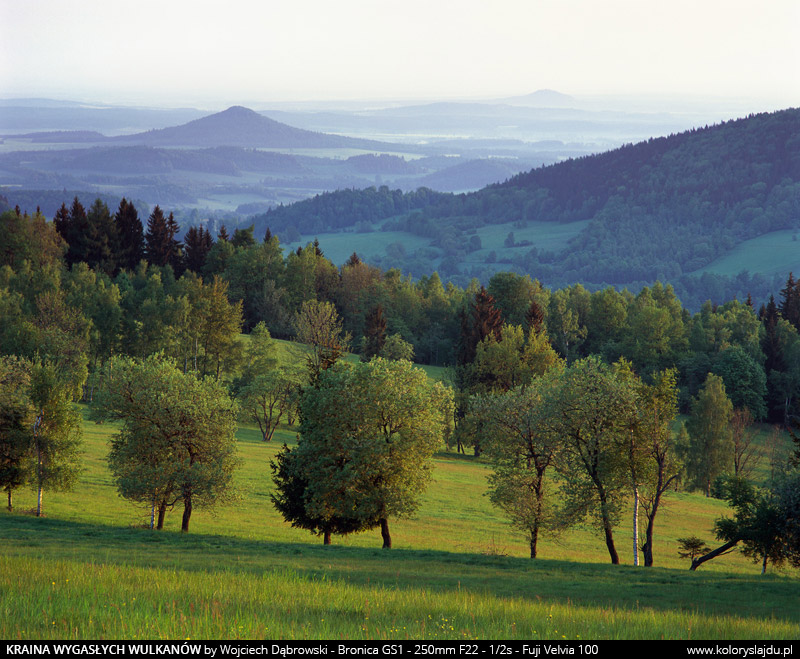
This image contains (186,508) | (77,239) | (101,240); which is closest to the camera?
(186,508)

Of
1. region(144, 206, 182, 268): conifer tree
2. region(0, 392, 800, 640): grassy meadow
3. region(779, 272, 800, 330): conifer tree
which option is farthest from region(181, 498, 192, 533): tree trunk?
region(779, 272, 800, 330): conifer tree

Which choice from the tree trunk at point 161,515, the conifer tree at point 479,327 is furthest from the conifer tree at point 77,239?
the tree trunk at point 161,515

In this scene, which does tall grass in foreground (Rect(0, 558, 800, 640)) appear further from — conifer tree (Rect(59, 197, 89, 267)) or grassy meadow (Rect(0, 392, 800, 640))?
conifer tree (Rect(59, 197, 89, 267))

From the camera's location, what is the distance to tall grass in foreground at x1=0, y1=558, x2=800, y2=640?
10531 millimetres

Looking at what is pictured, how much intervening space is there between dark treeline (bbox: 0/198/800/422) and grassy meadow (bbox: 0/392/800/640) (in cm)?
3427

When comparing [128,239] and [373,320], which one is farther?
[128,239]

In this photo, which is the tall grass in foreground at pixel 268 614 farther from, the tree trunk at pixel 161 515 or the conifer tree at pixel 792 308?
the conifer tree at pixel 792 308

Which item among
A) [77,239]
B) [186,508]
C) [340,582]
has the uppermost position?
[77,239]

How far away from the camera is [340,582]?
17703 mm

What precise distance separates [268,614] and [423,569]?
17.2m

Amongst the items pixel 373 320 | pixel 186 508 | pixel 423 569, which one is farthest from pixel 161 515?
pixel 373 320

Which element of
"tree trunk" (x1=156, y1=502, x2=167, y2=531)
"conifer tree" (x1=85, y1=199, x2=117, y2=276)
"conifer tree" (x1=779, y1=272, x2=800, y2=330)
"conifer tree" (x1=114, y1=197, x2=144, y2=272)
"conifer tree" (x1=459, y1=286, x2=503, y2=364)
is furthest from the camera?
"conifer tree" (x1=779, y1=272, x2=800, y2=330)

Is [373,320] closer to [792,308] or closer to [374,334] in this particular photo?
[374,334]

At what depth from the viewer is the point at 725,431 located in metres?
80.6
